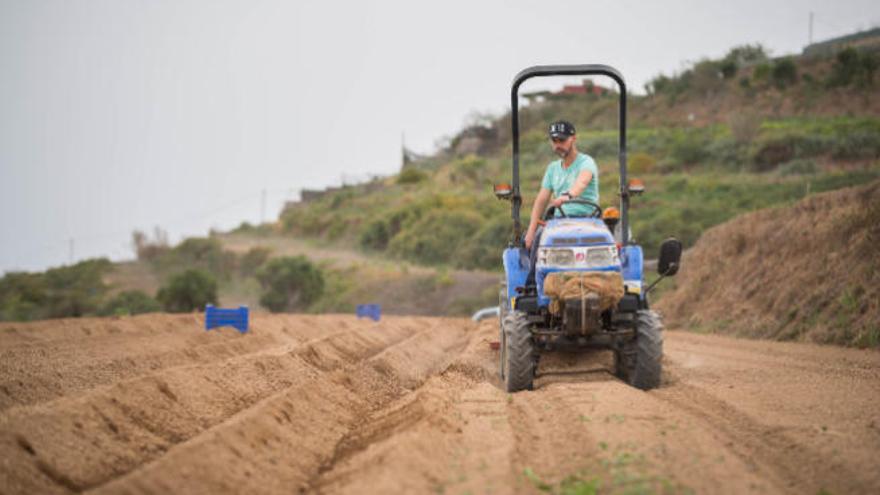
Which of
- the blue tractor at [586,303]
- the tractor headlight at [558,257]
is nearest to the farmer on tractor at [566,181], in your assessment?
the blue tractor at [586,303]

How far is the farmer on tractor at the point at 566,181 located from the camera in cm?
869

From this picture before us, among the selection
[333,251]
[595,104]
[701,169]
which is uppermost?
[595,104]

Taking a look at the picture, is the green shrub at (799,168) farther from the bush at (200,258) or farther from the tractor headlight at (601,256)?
the bush at (200,258)

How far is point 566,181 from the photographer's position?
29.4ft

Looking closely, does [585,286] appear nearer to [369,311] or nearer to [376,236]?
[369,311]

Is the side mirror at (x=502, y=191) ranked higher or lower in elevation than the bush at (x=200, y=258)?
higher

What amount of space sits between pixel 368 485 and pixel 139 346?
8.53 meters

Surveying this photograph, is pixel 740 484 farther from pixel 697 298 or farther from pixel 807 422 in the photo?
pixel 697 298

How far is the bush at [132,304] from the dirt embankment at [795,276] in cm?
2080

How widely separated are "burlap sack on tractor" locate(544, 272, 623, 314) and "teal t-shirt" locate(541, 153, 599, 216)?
3.54 feet

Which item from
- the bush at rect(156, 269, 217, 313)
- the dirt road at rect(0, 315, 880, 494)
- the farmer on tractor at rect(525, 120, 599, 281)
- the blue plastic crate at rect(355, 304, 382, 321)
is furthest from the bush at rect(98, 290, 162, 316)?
the farmer on tractor at rect(525, 120, 599, 281)

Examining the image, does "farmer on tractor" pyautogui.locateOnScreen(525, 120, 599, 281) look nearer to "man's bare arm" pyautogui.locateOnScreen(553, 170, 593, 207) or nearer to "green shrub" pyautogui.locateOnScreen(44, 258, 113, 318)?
"man's bare arm" pyautogui.locateOnScreen(553, 170, 593, 207)

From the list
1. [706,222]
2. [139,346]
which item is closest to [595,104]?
[706,222]

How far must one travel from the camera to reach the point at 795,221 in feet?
58.7
